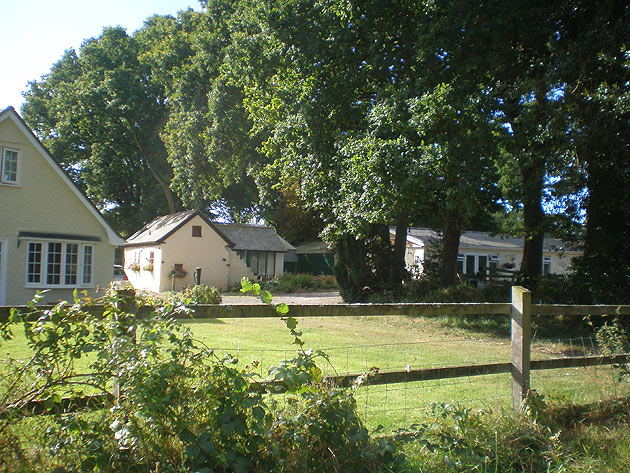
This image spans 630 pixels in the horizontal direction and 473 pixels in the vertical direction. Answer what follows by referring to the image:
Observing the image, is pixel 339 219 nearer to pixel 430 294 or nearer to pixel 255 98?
pixel 430 294

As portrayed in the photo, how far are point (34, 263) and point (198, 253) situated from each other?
46.7 ft

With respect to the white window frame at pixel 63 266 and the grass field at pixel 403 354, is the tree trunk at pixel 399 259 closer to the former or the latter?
the grass field at pixel 403 354

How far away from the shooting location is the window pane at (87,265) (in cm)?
2022

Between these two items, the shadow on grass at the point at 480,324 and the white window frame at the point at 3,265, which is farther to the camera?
the white window frame at the point at 3,265

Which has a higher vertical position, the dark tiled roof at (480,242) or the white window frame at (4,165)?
the white window frame at (4,165)

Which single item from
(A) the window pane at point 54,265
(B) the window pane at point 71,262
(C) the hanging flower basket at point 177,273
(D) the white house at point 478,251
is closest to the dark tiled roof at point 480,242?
(D) the white house at point 478,251

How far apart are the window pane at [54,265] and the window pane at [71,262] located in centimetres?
34

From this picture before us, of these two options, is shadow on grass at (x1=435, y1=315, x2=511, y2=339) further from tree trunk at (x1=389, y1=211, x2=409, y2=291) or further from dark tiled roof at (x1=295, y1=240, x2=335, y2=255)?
dark tiled roof at (x1=295, y1=240, x2=335, y2=255)

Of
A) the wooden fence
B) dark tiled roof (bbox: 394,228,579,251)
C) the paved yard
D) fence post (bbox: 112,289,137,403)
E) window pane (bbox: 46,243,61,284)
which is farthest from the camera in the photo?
dark tiled roof (bbox: 394,228,579,251)

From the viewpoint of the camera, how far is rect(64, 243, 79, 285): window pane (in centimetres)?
1959

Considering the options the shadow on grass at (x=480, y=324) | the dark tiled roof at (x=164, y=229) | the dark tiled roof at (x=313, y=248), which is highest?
the dark tiled roof at (x=164, y=229)

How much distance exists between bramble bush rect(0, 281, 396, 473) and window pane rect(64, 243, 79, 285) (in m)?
18.0

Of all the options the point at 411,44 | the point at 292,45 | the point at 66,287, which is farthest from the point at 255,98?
the point at 66,287

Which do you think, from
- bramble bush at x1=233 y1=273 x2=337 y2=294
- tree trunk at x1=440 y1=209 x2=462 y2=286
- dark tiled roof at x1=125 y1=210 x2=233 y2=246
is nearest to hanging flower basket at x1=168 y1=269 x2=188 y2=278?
dark tiled roof at x1=125 y1=210 x2=233 y2=246
